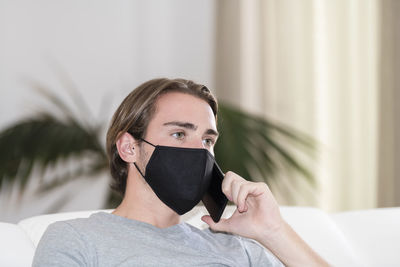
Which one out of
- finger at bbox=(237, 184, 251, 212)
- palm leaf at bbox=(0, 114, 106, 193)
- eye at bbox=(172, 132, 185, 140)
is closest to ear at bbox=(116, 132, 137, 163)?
eye at bbox=(172, 132, 185, 140)

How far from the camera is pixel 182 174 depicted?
1590 mm

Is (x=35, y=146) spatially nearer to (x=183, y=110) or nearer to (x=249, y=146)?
(x=249, y=146)

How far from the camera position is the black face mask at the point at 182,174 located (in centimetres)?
158

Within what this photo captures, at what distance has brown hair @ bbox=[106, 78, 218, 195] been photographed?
1.66m

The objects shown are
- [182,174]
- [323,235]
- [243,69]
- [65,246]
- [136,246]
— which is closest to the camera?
[65,246]

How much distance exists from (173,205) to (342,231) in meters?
0.64

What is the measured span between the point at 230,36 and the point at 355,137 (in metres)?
1.07

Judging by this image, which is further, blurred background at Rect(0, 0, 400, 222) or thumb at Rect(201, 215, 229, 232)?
blurred background at Rect(0, 0, 400, 222)

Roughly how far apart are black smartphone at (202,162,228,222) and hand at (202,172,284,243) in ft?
0.11

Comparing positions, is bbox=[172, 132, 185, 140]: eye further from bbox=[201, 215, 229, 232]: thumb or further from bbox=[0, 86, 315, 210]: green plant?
bbox=[0, 86, 315, 210]: green plant

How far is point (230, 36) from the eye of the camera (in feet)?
11.8

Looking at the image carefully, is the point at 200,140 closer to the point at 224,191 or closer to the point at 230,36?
the point at 224,191

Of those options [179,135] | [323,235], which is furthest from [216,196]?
[323,235]

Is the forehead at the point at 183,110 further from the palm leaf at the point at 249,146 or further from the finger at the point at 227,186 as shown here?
the palm leaf at the point at 249,146
